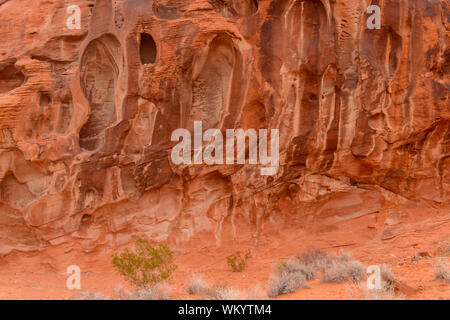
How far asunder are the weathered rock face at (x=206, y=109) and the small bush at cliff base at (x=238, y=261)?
53cm

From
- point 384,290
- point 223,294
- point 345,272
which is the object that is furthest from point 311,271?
point 223,294

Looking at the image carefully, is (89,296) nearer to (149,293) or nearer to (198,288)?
(149,293)

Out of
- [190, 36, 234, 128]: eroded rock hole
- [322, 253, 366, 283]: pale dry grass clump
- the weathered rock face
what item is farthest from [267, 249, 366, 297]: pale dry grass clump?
[190, 36, 234, 128]: eroded rock hole

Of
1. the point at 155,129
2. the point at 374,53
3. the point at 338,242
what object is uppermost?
the point at 374,53

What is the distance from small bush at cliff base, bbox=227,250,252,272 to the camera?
9320mm

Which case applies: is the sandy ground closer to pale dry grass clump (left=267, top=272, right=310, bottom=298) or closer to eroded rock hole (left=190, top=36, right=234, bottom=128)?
pale dry grass clump (left=267, top=272, right=310, bottom=298)

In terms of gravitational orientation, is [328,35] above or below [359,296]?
above

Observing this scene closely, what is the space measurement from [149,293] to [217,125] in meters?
3.52

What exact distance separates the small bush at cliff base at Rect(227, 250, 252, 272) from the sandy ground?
0.11m

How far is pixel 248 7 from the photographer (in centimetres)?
995

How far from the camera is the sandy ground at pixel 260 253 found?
8.88 m

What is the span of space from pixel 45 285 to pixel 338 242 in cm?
528
